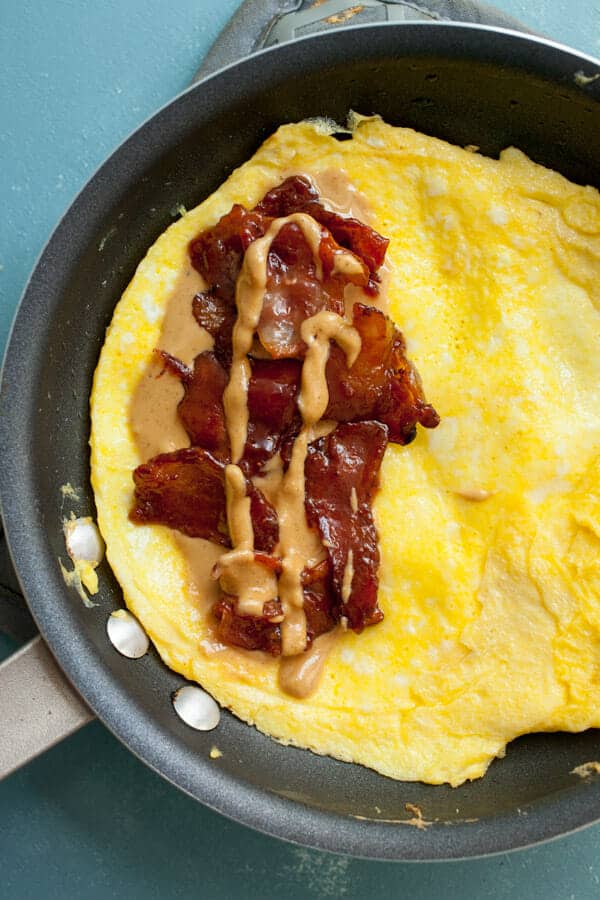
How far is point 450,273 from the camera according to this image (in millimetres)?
2512

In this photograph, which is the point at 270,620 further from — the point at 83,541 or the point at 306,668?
the point at 83,541

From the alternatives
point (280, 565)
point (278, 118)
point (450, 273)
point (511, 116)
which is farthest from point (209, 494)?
point (511, 116)

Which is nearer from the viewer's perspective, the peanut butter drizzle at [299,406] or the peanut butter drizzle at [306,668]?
the peanut butter drizzle at [299,406]

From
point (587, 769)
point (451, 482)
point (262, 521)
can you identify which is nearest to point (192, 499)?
point (262, 521)

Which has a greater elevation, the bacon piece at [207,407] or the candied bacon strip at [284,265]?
the candied bacon strip at [284,265]

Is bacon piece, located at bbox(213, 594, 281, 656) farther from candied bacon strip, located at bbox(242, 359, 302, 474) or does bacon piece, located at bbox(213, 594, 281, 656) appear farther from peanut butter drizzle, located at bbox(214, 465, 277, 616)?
candied bacon strip, located at bbox(242, 359, 302, 474)

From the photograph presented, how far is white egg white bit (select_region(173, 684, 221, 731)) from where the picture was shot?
8.09 feet

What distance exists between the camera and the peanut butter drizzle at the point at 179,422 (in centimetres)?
246

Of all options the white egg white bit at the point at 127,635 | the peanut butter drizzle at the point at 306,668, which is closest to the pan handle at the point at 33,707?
the white egg white bit at the point at 127,635

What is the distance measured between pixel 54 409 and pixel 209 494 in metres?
0.55

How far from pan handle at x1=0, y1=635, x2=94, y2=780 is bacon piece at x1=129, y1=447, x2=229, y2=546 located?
514 millimetres

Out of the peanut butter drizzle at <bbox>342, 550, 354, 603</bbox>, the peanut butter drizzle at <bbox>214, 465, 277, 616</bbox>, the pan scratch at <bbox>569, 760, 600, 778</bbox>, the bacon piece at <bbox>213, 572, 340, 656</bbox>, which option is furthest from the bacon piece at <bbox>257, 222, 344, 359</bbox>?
the pan scratch at <bbox>569, 760, 600, 778</bbox>

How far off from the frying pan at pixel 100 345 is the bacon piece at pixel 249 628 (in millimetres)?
249

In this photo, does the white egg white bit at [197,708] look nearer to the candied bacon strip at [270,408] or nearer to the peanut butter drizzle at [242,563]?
the peanut butter drizzle at [242,563]
